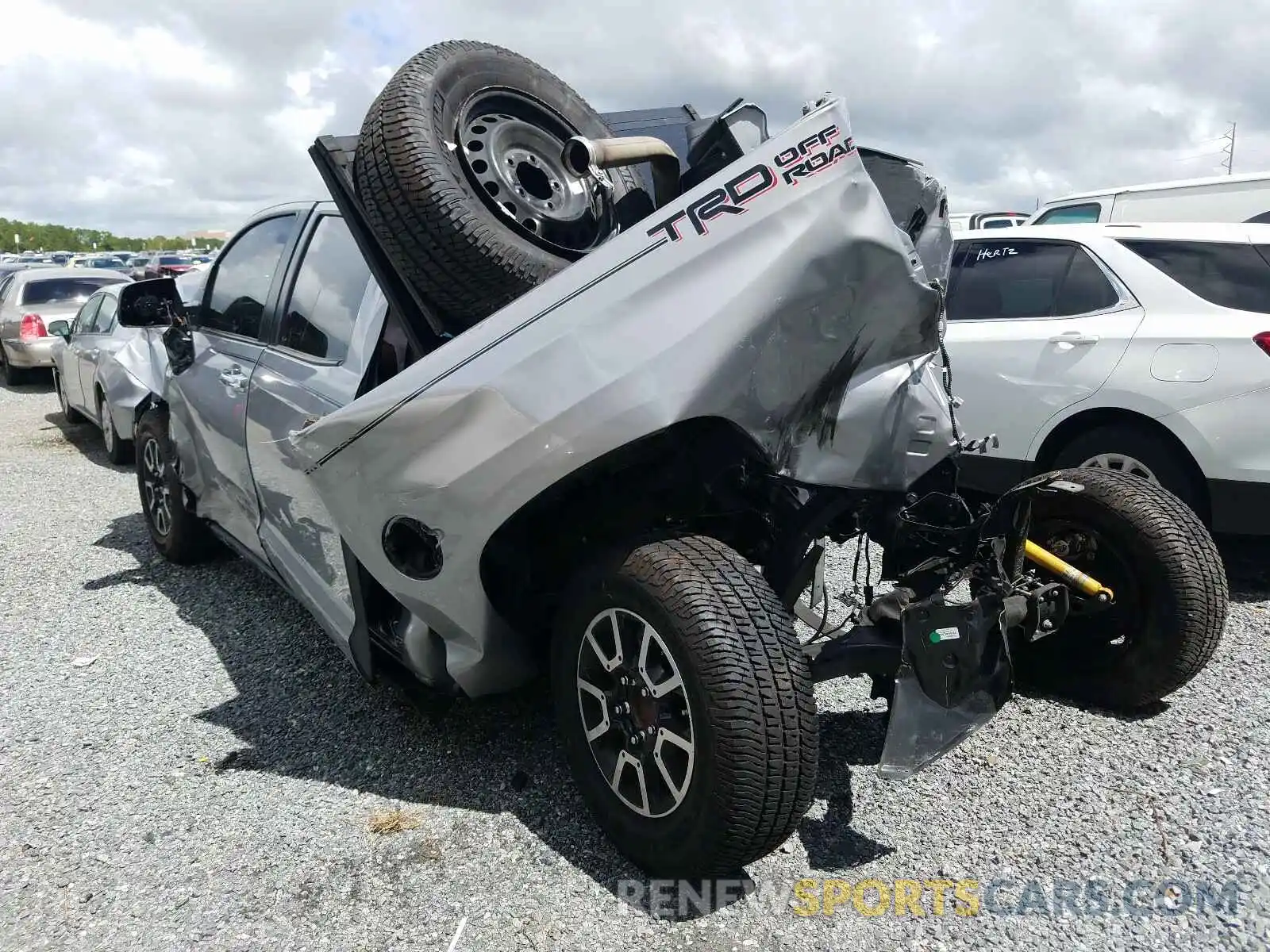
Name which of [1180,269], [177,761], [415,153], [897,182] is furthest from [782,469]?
[1180,269]

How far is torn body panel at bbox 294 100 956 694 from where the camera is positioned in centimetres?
225

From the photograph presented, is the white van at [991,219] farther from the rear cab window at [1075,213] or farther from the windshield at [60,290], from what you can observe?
the windshield at [60,290]

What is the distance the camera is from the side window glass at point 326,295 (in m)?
3.20

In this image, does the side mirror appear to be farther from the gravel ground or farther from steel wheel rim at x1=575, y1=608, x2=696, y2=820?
steel wheel rim at x1=575, y1=608, x2=696, y2=820

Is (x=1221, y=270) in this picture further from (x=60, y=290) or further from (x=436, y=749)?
(x=60, y=290)

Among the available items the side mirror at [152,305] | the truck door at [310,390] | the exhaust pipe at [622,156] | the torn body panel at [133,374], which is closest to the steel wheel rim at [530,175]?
the exhaust pipe at [622,156]

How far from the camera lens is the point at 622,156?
2.49 m

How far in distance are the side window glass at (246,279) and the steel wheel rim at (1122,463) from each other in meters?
3.94

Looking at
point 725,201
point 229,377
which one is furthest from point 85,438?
point 725,201

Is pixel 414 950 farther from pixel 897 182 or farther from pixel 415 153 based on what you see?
pixel 897 182

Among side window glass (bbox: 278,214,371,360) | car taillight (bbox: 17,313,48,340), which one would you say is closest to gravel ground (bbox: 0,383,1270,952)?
side window glass (bbox: 278,214,371,360)

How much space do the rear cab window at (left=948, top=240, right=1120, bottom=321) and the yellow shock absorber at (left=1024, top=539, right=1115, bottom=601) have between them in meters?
2.42

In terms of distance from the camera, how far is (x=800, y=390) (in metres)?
2.42

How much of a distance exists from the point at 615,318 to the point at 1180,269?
3.70 meters
